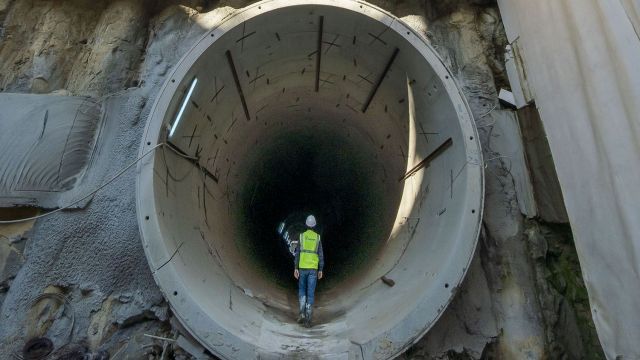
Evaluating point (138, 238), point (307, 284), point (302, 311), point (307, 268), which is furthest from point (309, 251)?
point (138, 238)

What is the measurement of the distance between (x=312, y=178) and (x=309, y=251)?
1.34 m

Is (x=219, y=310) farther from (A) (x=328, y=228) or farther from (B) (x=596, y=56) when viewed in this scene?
(B) (x=596, y=56)

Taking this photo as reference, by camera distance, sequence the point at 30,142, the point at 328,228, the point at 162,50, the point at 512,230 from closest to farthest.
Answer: the point at 512,230 → the point at 30,142 → the point at 162,50 → the point at 328,228

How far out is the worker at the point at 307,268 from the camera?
3043 mm

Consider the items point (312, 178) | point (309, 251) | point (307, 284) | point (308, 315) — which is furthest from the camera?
point (312, 178)

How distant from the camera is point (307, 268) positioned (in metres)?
3.20

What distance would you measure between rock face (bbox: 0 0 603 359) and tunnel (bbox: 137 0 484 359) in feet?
1.22

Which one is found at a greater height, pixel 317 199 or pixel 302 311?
pixel 317 199

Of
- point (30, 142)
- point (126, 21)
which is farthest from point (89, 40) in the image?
point (30, 142)

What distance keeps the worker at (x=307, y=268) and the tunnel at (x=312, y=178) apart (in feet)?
0.44

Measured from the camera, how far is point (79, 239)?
3004 mm

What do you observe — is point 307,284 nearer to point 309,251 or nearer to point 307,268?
point 307,268

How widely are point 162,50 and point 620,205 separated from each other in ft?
11.9

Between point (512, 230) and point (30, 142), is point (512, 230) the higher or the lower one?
the lower one
